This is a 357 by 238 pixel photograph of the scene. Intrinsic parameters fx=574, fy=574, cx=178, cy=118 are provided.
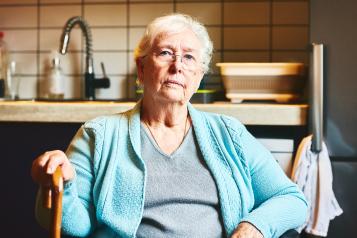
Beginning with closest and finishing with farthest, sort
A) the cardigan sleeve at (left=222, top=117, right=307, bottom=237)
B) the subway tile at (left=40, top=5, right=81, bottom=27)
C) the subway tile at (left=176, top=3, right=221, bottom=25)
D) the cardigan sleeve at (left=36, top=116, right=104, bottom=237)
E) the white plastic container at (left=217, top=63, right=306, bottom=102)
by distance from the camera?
1. the cardigan sleeve at (left=36, top=116, right=104, bottom=237)
2. the cardigan sleeve at (left=222, top=117, right=307, bottom=237)
3. the white plastic container at (left=217, top=63, right=306, bottom=102)
4. the subway tile at (left=176, top=3, right=221, bottom=25)
5. the subway tile at (left=40, top=5, right=81, bottom=27)

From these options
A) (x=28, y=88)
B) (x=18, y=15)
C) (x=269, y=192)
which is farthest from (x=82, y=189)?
(x=18, y=15)

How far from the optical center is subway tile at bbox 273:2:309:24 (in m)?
2.56

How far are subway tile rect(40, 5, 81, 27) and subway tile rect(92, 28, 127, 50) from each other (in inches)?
5.8

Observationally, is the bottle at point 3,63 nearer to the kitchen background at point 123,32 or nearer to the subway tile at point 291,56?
the kitchen background at point 123,32

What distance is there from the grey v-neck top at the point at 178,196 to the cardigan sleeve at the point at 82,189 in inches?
5.5

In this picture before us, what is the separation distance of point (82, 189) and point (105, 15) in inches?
51.2

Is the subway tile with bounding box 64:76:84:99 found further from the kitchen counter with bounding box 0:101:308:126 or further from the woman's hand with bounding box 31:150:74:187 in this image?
the woman's hand with bounding box 31:150:74:187

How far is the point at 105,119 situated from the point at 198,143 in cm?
28

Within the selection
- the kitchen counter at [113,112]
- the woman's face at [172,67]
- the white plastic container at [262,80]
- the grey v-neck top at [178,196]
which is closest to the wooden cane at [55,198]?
the grey v-neck top at [178,196]

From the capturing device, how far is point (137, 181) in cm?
160

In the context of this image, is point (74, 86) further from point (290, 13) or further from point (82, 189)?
point (82, 189)

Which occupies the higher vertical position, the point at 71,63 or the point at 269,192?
the point at 71,63

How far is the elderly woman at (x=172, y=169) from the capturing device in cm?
157

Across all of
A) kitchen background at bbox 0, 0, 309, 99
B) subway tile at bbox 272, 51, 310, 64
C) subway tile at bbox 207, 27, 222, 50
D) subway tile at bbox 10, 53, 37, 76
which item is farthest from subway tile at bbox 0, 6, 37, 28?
subway tile at bbox 272, 51, 310, 64
